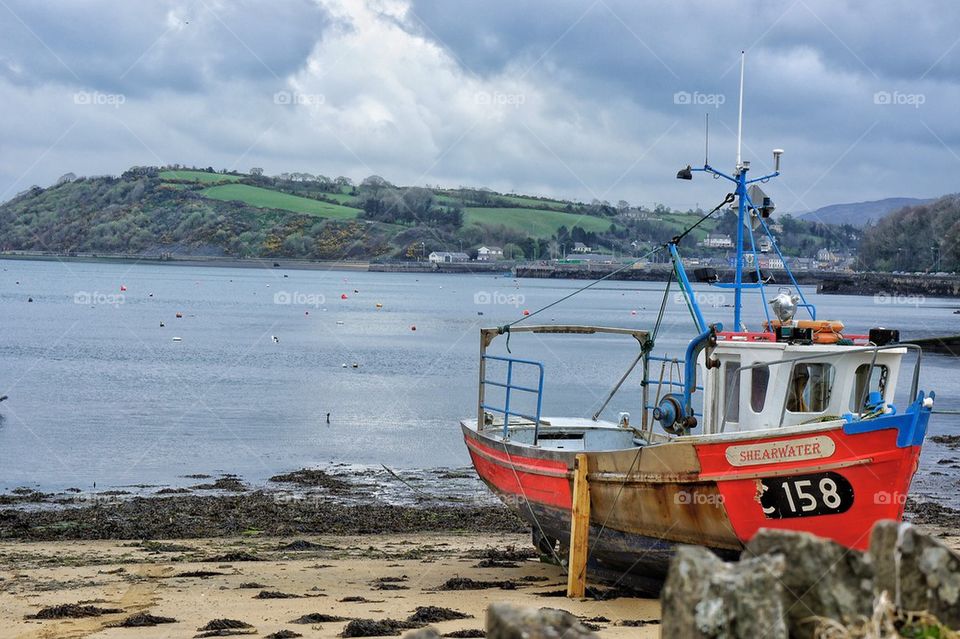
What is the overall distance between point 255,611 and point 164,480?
1358 cm

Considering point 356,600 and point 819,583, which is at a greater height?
point 819,583

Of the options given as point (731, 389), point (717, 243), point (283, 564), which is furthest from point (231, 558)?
point (717, 243)

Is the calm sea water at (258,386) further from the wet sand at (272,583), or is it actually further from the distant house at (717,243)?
the wet sand at (272,583)

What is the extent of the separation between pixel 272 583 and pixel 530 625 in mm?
11426

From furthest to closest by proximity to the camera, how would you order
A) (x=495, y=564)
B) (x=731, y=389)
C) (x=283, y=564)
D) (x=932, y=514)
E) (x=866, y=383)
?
(x=932, y=514), (x=495, y=564), (x=283, y=564), (x=731, y=389), (x=866, y=383)

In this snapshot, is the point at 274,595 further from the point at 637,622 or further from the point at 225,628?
the point at 637,622

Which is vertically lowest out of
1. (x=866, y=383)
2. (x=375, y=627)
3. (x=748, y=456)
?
(x=375, y=627)

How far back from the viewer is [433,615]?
44.4 feet

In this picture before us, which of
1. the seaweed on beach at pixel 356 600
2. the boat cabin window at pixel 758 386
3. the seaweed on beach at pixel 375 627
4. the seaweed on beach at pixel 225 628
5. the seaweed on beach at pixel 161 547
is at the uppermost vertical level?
the boat cabin window at pixel 758 386

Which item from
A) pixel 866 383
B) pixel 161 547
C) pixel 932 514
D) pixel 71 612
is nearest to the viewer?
pixel 71 612

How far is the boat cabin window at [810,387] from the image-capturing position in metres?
14.5

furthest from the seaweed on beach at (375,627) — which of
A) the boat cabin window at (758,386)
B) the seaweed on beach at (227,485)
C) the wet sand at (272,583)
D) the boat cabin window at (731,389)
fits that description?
the seaweed on beach at (227,485)

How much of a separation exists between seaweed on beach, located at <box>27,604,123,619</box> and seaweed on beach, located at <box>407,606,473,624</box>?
3.43 meters

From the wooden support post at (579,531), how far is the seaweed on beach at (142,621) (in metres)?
5.31
